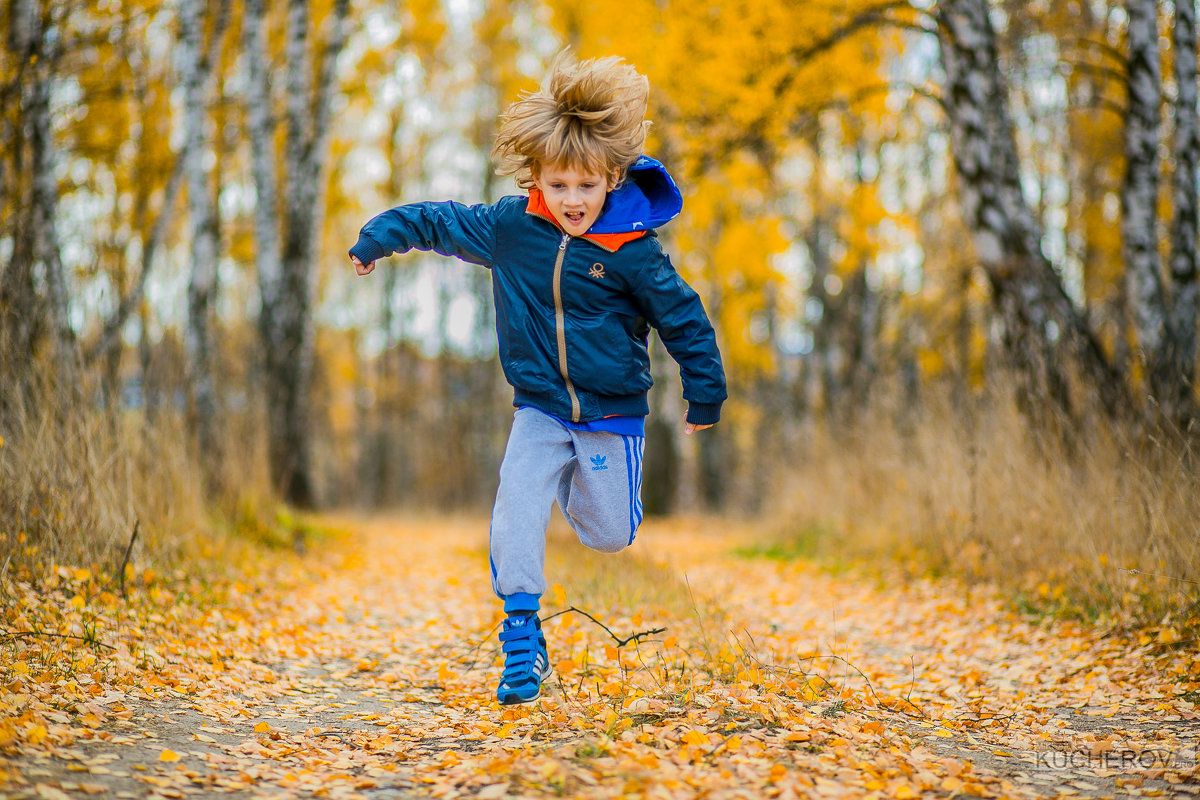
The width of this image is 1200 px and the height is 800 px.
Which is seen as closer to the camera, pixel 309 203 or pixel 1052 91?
pixel 309 203

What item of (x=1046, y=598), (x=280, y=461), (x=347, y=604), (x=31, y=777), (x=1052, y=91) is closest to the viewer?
(x=31, y=777)

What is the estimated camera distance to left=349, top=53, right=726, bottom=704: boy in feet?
9.76

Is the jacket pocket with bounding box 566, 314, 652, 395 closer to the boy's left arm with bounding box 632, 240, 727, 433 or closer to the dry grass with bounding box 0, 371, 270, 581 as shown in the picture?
the boy's left arm with bounding box 632, 240, 727, 433

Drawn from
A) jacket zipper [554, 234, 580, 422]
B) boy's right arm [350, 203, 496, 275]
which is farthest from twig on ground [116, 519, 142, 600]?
jacket zipper [554, 234, 580, 422]

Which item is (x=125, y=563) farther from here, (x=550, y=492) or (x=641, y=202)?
(x=641, y=202)

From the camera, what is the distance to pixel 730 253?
13562mm

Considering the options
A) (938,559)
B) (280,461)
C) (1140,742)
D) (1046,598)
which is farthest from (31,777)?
(280,461)

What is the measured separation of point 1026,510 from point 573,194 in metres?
3.78

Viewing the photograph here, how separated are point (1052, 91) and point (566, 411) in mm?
14566

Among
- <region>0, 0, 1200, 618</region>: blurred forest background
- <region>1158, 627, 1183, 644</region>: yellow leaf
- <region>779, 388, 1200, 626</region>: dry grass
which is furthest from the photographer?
<region>0, 0, 1200, 618</region>: blurred forest background

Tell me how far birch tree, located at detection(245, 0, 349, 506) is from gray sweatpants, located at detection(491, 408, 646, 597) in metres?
6.47

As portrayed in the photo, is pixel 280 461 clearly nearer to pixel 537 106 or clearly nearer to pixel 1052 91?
pixel 537 106

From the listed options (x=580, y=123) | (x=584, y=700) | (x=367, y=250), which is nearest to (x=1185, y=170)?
(x=580, y=123)

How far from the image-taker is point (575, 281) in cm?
298
